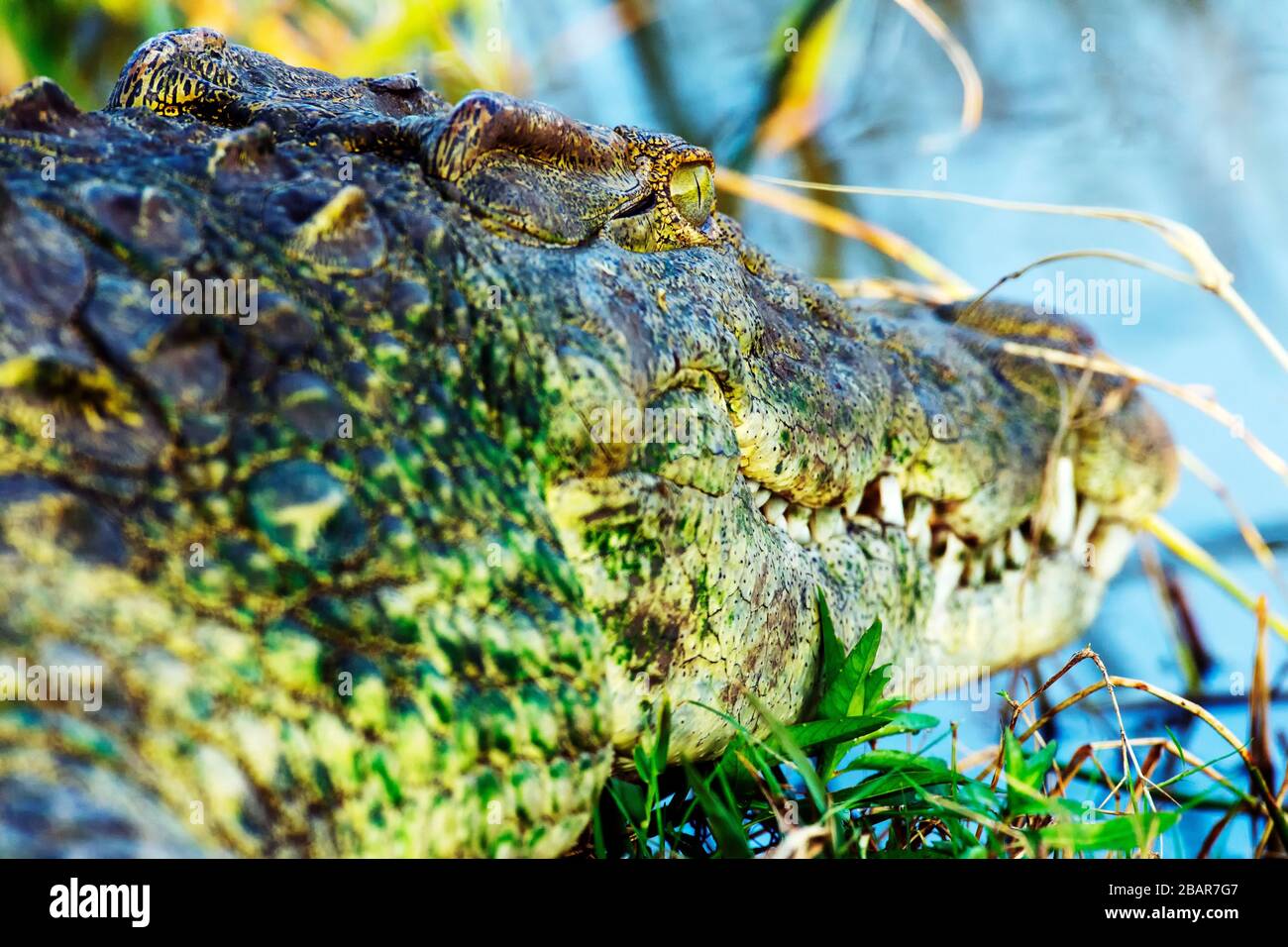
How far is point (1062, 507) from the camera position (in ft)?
8.07

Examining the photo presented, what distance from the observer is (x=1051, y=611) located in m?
2.43

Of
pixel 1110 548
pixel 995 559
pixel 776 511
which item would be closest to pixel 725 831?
pixel 776 511

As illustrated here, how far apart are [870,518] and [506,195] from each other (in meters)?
0.85

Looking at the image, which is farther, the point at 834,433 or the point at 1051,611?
the point at 1051,611

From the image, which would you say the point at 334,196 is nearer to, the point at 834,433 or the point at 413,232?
the point at 413,232

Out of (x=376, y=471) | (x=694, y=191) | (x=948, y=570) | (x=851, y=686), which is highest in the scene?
(x=694, y=191)

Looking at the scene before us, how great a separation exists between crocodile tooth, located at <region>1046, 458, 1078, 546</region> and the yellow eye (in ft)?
3.55

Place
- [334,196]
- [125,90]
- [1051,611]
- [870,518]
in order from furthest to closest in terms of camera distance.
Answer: [1051,611] < [870,518] < [125,90] < [334,196]

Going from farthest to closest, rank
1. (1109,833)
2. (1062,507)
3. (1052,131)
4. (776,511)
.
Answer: (1052,131)
(1062,507)
(776,511)
(1109,833)

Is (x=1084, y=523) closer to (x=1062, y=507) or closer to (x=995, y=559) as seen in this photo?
(x=1062, y=507)

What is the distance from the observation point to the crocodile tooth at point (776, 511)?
1.69 meters

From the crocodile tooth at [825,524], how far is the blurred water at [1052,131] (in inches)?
105

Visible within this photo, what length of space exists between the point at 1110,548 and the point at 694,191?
1495mm

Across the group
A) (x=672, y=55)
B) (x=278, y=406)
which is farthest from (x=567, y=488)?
(x=672, y=55)
